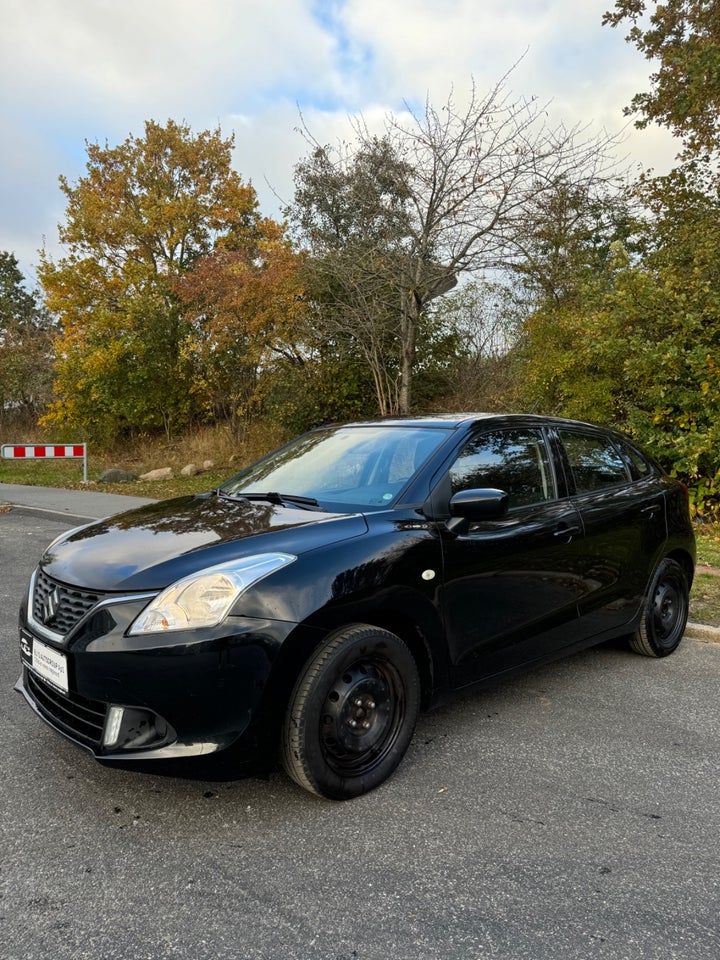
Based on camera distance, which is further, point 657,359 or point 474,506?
point 657,359

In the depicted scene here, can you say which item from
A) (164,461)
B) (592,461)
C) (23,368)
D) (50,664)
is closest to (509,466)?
(592,461)

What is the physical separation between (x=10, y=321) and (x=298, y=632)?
32.5 metres

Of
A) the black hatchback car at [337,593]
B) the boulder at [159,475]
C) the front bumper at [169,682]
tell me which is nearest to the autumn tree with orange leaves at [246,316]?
the boulder at [159,475]

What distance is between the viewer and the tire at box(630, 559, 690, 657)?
430cm

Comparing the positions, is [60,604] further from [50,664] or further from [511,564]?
[511,564]

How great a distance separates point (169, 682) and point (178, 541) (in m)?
0.69

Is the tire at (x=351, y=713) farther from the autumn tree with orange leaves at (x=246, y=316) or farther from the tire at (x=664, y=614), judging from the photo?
the autumn tree with orange leaves at (x=246, y=316)

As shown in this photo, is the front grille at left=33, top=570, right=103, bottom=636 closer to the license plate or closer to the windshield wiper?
the license plate

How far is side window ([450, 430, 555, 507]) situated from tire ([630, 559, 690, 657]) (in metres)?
1.24

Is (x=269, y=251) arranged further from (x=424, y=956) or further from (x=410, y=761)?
(x=424, y=956)

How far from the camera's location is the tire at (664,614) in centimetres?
430

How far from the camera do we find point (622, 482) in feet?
14.0

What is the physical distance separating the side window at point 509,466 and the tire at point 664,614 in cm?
124

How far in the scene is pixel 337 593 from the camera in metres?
2.60
